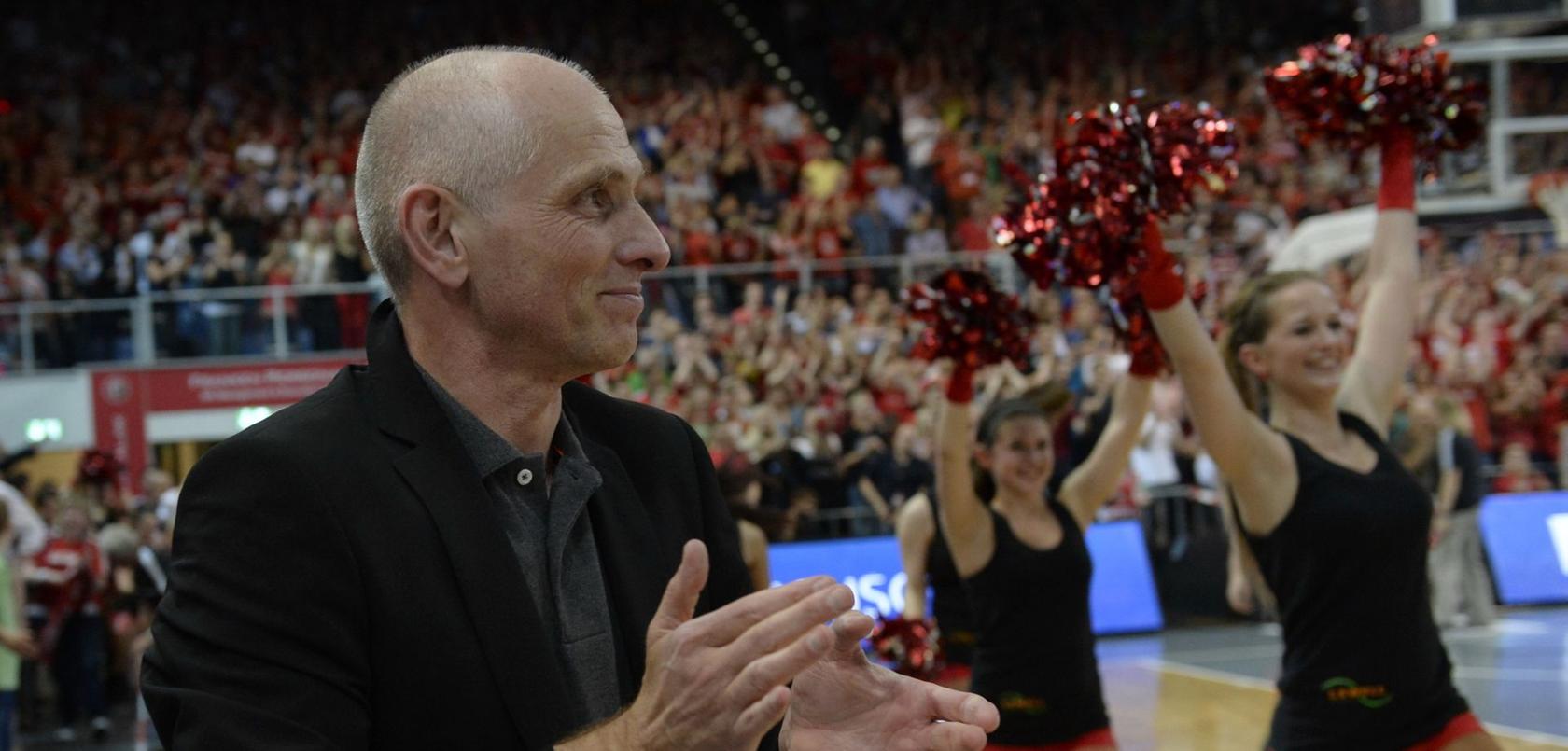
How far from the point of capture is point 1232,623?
10.6 meters

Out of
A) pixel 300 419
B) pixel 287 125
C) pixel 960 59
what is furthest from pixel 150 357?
pixel 300 419

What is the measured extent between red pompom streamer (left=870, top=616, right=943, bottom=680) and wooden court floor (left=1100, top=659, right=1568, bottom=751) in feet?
8.06

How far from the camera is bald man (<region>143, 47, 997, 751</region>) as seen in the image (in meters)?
1.41

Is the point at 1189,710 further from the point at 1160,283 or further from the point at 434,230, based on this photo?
the point at 434,230

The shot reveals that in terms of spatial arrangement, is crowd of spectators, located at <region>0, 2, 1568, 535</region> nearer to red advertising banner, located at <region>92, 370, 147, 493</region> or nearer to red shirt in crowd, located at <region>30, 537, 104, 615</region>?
red advertising banner, located at <region>92, 370, 147, 493</region>

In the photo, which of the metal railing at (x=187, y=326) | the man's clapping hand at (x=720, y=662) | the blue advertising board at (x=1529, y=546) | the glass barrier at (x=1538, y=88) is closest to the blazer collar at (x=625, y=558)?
the man's clapping hand at (x=720, y=662)

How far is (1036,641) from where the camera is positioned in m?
4.14

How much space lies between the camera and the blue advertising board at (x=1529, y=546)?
34.6 feet

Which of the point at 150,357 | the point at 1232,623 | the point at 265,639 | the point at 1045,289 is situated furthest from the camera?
the point at 150,357

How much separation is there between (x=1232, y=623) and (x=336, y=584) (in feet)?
32.2

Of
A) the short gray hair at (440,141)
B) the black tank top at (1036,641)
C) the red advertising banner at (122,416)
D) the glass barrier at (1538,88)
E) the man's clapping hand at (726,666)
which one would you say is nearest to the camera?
the man's clapping hand at (726,666)

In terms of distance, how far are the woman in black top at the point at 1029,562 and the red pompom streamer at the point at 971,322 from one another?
77 mm

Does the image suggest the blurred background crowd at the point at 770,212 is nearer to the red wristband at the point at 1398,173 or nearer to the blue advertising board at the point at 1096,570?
the blue advertising board at the point at 1096,570

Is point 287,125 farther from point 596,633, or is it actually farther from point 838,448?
point 596,633
